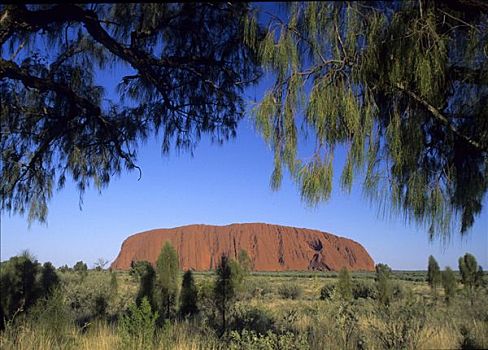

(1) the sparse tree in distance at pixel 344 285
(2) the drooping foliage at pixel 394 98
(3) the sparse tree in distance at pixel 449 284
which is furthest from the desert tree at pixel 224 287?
(1) the sparse tree in distance at pixel 344 285

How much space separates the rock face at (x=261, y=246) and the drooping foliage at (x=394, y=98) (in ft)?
376

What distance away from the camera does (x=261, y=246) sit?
127312 mm

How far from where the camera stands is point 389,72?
133 inches

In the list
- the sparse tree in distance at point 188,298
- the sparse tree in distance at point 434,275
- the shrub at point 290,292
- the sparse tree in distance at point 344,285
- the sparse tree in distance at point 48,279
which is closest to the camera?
the sparse tree in distance at point 48,279

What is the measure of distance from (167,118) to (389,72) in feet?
12.1

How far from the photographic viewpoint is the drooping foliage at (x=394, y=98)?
10.8 feet

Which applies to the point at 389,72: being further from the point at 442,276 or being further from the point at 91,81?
the point at 442,276

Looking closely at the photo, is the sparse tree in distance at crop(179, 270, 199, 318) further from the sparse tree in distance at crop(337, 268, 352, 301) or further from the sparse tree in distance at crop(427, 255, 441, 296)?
the sparse tree in distance at crop(427, 255, 441, 296)

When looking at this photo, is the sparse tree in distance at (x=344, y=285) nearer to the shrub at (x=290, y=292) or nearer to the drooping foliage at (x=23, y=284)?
the shrub at (x=290, y=292)

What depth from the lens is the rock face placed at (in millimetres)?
120625

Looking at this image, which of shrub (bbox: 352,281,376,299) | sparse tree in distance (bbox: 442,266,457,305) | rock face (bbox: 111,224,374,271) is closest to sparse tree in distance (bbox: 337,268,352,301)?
shrub (bbox: 352,281,376,299)

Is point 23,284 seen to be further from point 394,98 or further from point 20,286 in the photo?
point 394,98

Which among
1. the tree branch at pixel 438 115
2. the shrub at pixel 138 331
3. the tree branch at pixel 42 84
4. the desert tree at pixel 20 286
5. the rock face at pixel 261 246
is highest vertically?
the rock face at pixel 261 246

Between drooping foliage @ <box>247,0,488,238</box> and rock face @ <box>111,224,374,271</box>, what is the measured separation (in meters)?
115
